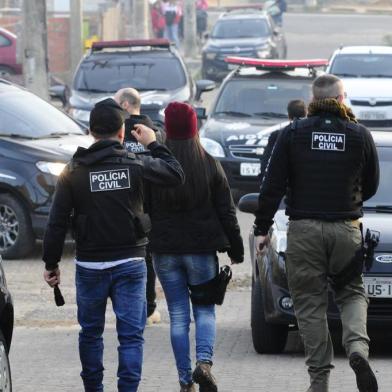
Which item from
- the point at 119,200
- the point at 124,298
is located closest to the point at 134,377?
the point at 124,298

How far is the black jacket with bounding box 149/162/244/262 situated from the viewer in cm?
782

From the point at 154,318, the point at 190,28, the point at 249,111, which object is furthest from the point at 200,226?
the point at 190,28

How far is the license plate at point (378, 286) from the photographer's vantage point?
8805 millimetres

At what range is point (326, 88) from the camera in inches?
297

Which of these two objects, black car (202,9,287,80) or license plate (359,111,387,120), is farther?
black car (202,9,287,80)

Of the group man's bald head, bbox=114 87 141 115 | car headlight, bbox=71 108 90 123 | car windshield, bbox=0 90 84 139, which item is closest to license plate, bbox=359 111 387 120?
car headlight, bbox=71 108 90 123

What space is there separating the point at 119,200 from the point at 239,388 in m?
1.70

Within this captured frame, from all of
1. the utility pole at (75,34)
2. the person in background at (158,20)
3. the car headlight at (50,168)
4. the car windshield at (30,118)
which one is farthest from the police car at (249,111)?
the person in background at (158,20)

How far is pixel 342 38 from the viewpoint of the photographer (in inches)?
1969

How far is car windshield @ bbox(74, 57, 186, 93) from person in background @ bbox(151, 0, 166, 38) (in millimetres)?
21372

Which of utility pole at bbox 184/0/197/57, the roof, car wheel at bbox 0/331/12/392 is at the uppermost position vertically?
car wheel at bbox 0/331/12/392

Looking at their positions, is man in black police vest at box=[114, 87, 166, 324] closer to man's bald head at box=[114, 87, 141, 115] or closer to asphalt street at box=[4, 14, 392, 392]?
man's bald head at box=[114, 87, 141, 115]

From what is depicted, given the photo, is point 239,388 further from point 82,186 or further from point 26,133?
point 26,133

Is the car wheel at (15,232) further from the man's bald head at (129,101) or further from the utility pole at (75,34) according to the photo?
the utility pole at (75,34)
